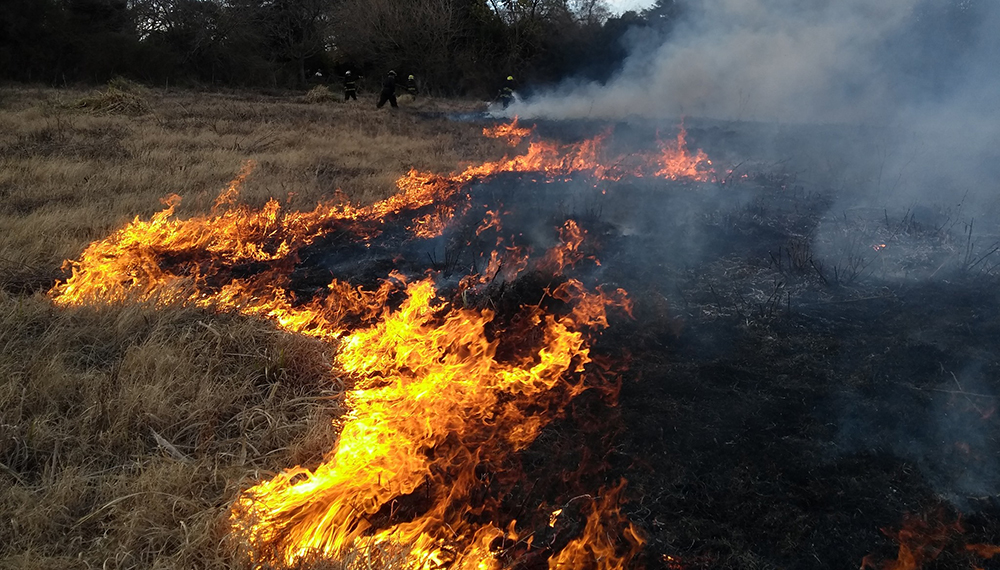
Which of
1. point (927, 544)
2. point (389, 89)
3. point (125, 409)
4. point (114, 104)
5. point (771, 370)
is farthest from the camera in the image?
point (389, 89)

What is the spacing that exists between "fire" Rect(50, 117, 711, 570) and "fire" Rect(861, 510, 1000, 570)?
1.14 metres

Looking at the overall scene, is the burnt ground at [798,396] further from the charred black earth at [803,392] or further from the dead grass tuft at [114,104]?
the dead grass tuft at [114,104]

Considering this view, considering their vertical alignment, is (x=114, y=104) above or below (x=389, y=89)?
below

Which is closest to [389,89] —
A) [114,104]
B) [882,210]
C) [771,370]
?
[114,104]

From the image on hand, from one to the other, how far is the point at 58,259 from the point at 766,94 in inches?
542

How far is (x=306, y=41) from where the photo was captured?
3412 centimetres

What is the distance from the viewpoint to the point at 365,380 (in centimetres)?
366

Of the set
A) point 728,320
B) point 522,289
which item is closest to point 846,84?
point 728,320

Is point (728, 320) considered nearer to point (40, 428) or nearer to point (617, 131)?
point (40, 428)

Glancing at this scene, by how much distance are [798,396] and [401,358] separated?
2.64 meters

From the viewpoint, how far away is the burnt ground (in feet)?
8.50

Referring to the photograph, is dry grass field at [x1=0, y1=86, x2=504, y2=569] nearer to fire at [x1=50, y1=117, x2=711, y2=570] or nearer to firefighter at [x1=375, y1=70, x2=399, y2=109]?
fire at [x1=50, y1=117, x2=711, y2=570]

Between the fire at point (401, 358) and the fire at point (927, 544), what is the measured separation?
1.14 meters

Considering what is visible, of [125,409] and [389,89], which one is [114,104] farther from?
[125,409]
